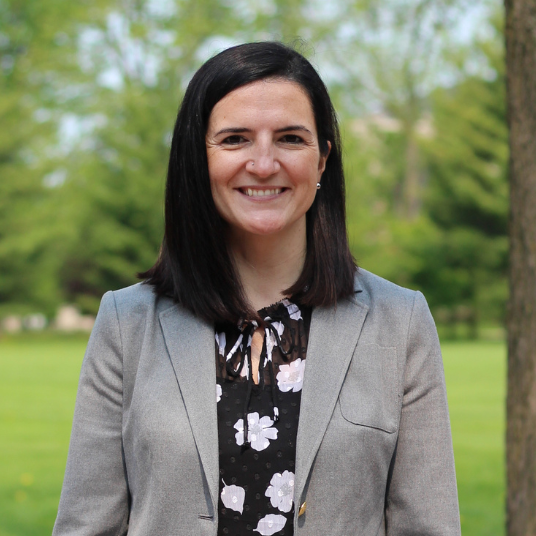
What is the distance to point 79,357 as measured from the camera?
79.5 ft

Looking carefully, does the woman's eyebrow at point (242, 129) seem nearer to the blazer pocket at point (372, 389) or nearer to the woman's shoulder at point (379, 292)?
the woman's shoulder at point (379, 292)

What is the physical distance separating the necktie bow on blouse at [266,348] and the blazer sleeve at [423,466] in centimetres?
35

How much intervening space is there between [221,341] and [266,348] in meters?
0.13

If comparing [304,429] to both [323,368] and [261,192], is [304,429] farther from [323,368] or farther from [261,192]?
[261,192]

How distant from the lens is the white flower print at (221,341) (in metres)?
2.31

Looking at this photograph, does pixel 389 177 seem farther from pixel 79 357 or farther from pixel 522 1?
pixel 522 1

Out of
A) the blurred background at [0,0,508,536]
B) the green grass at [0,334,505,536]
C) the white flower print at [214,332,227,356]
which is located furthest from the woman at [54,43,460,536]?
the blurred background at [0,0,508,536]

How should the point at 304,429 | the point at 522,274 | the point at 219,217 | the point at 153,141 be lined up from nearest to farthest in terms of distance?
the point at 304,429
the point at 219,217
the point at 522,274
the point at 153,141

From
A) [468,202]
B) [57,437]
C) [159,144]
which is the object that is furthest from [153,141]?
[57,437]

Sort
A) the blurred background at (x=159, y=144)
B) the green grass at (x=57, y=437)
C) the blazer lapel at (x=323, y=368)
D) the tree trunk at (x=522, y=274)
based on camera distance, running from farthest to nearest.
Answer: the blurred background at (x=159, y=144), the green grass at (x=57, y=437), the tree trunk at (x=522, y=274), the blazer lapel at (x=323, y=368)

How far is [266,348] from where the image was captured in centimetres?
231

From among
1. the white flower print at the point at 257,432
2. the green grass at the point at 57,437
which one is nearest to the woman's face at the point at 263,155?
the white flower print at the point at 257,432

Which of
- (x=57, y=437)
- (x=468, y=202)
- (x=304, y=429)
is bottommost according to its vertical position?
(x=57, y=437)

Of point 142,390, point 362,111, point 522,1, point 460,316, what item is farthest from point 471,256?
point 142,390
